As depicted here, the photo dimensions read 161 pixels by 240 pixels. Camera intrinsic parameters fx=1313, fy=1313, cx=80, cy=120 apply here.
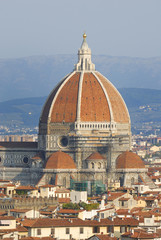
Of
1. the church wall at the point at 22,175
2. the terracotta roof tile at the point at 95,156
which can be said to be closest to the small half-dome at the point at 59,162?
the terracotta roof tile at the point at 95,156

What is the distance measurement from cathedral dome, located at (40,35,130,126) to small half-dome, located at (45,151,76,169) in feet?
18.8

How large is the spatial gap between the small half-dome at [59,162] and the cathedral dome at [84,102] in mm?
5728

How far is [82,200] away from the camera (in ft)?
348

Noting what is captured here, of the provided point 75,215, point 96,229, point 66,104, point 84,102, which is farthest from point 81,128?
point 96,229

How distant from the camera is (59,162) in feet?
434

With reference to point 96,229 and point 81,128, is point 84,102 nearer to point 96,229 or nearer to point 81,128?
point 81,128

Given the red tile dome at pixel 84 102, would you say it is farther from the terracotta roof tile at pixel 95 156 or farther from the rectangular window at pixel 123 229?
the rectangular window at pixel 123 229

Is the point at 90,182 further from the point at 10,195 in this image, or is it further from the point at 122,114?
the point at 10,195

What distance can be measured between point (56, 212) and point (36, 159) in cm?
4895

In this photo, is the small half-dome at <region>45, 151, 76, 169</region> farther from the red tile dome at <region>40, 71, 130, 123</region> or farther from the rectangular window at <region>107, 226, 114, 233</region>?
the rectangular window at <region>107, 226, 114, 233</region>

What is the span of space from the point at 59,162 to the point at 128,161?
276 inches

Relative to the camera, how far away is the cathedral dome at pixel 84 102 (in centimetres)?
13750

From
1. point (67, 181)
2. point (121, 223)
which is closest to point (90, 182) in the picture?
point (67, 181)

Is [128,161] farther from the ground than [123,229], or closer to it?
farther from the ground
